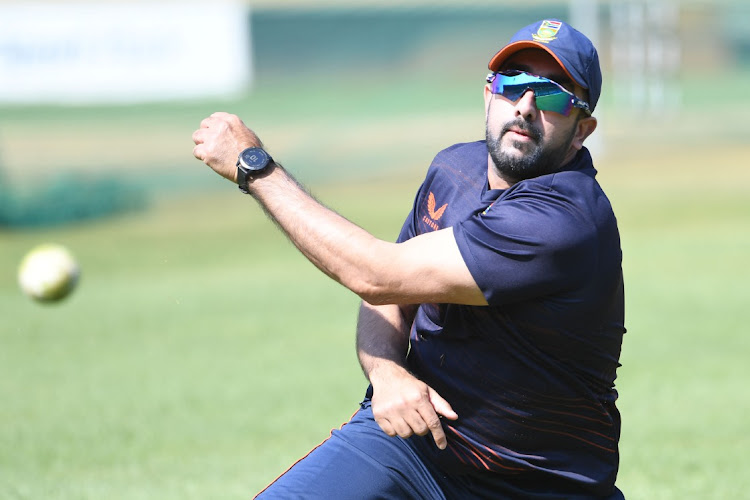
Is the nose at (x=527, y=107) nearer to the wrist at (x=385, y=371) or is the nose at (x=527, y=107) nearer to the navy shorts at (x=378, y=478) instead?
the wrist at (x=385, y=371)

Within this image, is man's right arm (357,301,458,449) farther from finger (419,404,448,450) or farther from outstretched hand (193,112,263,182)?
outstretched hand (193,112,263,182)

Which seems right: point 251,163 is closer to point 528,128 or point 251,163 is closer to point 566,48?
point 528,128

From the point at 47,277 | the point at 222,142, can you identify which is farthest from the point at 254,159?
the point at 47,277

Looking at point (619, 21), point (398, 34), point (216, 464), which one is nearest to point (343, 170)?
point (398, 34)

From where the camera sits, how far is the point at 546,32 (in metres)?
3.66

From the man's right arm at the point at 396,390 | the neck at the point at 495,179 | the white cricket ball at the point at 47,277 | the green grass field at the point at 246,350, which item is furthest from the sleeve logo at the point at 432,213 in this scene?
the white cricket ball at the point at 47,277

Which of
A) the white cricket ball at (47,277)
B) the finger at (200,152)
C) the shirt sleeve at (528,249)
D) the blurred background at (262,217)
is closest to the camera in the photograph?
the shirt sleeve at (528,249)

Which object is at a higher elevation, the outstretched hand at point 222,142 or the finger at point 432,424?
the outstretched hand at point 222,142

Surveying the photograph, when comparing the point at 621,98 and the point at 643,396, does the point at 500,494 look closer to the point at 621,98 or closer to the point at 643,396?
the point at 643,396

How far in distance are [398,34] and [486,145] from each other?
2449 centimetres

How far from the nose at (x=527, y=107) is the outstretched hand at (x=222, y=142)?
0.89m

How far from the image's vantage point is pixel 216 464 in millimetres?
6918

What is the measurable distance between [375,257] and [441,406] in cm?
59

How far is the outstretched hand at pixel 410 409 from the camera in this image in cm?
361
